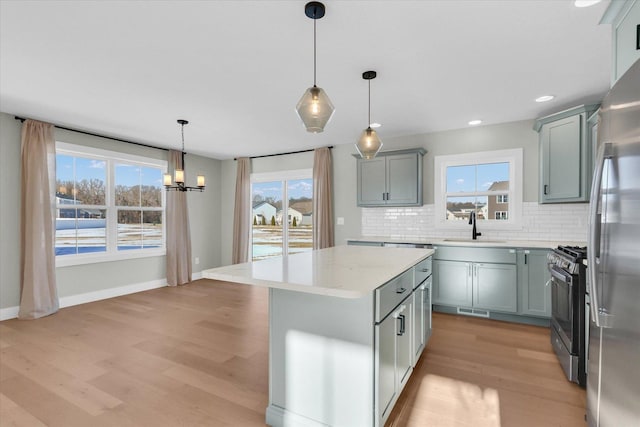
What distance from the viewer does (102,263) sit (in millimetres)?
4824

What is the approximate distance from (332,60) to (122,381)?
9.92 feet

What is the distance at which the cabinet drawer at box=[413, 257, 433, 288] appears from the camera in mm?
2388

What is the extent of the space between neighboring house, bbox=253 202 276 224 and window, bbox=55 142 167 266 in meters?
1.77

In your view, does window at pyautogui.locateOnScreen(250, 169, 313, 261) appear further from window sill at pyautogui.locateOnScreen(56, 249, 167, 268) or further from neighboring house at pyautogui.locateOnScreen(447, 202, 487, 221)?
neighboring house at pyautogui.locateOnScreen(447, 202, 487, 221)

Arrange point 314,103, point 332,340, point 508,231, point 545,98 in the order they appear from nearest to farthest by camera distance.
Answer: point 332,340
point 314,103
point 545,98
point 508,231

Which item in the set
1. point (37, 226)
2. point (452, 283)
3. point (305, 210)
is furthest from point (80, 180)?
point (452, 283)

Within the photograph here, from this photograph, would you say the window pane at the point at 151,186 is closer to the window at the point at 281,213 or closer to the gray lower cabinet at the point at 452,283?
the window at the point at 281,213

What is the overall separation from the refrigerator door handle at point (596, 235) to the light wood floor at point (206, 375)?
0.99 meters

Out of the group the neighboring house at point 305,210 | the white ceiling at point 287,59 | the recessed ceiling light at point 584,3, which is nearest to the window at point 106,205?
the white ceiling at point 287,59

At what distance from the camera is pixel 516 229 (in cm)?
421

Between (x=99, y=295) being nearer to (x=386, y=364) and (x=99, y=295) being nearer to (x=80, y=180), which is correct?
(x=80, y=180)

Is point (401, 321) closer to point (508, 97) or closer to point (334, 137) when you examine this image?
point (508, 97)

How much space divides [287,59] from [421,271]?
2058 mm

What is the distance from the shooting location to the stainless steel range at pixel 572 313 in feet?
7.60
